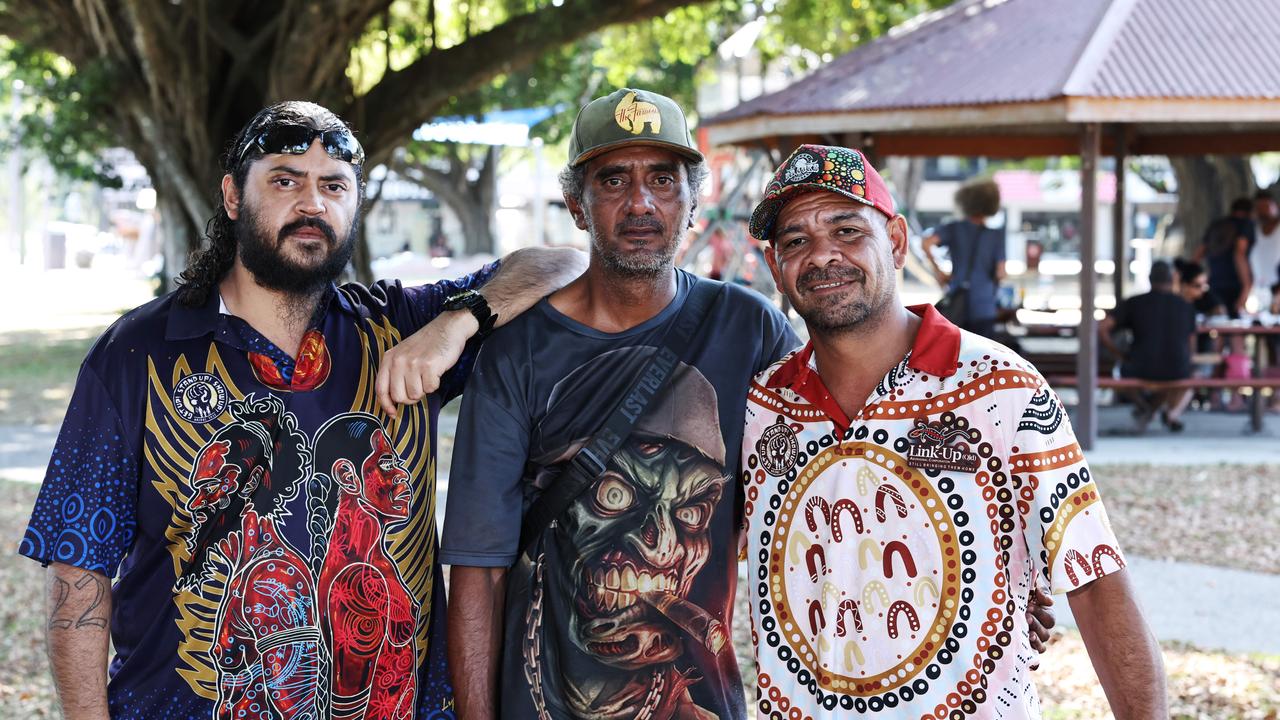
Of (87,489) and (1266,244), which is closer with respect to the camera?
(87,489)

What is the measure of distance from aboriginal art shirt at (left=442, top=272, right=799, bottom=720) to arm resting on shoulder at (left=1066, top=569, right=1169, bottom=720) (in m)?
0.78

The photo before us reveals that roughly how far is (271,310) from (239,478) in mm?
377

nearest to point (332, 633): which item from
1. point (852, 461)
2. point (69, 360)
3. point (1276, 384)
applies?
point (852, 461)

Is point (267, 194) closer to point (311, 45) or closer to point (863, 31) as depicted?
point (311, 45)

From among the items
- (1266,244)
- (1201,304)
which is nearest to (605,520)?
(1201,304)

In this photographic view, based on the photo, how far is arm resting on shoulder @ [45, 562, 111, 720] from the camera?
247 centimetres

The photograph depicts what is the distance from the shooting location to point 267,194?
8.96ft

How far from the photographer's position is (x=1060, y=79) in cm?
993

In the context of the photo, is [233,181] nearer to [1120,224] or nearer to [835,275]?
[835,275]

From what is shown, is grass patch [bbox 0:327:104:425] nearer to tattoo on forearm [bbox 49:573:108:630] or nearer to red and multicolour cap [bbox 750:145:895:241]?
tattoo on forearm [bbox 49:573:108:630]

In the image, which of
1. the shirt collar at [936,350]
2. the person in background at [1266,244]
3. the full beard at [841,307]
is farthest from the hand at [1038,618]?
the person in background at [1266,244]

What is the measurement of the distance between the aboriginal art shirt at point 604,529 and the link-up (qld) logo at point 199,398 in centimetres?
49


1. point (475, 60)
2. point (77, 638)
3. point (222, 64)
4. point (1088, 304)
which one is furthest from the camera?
point (475, 60)

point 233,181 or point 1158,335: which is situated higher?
point 233,181
